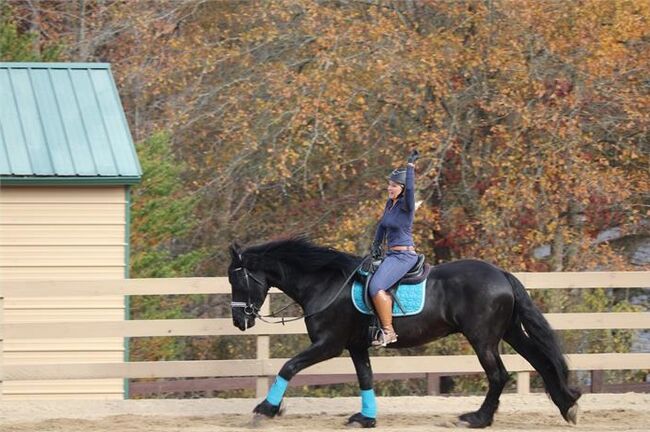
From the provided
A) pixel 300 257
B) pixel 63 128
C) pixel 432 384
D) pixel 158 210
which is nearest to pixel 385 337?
pixel 300 257

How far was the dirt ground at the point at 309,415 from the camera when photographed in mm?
Answer: 9031

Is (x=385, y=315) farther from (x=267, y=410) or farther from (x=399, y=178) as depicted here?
(x=267, y=410)

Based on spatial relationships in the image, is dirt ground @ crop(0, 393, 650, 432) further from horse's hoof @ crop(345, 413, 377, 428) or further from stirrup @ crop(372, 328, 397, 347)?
stirrup @ crop(372, 328, 397, 347)

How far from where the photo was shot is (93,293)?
10273 mm

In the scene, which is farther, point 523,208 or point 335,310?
point 523,208

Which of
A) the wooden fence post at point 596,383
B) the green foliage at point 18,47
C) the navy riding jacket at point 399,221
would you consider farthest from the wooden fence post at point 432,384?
the green foliage at point 18,47

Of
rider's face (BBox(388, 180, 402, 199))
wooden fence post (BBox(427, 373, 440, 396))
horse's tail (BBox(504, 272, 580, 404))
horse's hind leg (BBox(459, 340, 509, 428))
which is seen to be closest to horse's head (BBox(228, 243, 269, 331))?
rider's face (BBox(388, 180, 402, 199))

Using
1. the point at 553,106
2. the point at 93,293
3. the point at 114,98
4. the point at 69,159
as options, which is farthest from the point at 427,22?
the point at 93,293

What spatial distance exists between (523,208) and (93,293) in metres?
7.30

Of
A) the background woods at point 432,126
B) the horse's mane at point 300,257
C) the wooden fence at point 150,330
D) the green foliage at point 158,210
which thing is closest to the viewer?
the horse's mane at point 300,257

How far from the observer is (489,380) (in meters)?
8.98

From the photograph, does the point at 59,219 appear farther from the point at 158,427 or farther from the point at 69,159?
the point at 158,427

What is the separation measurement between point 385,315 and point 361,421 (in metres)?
1.03

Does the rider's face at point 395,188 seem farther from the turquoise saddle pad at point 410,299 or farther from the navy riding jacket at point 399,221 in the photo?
the turquoise saddle pad at point 410,299
